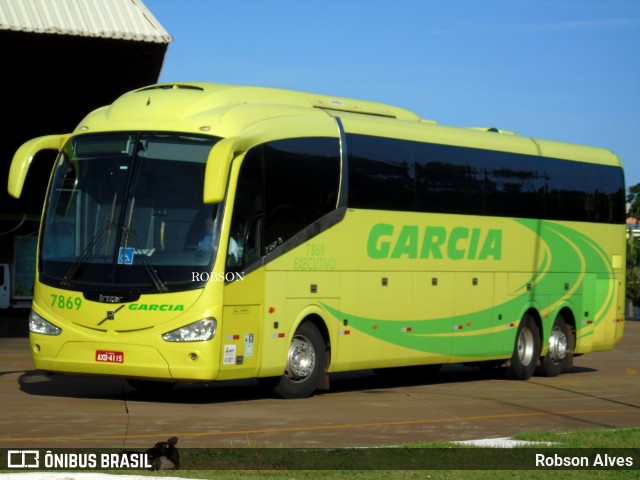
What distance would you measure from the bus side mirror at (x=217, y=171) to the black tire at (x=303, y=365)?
2955mm

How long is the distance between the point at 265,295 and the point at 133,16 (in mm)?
10794

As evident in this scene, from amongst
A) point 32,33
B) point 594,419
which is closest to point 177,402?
point 594,419

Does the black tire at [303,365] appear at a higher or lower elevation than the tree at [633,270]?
lower

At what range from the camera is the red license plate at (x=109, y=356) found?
15.5 metres

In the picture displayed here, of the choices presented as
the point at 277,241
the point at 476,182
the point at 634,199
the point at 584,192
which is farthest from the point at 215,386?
the point at 634,199

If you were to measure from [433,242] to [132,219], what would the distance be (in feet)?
18.8

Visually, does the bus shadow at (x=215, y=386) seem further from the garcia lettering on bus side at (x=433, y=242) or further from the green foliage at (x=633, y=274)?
the green foliage at (x=633, y=274)

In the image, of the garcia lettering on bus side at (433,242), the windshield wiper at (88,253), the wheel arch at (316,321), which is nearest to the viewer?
the windshield wiper at (88,253)

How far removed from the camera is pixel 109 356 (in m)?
15.6

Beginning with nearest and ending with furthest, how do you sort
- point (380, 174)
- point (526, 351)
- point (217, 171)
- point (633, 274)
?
point (217, 171)
point (380, 174)
point (526, 351)
point (633, 274)

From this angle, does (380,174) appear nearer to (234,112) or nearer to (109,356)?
(234,112)

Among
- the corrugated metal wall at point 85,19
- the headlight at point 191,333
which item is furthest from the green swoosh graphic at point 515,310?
the corrugated metal wall at point 85,19

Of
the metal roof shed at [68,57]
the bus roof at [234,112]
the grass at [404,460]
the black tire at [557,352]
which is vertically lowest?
the grass at [404,460]

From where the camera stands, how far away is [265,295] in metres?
16.4
